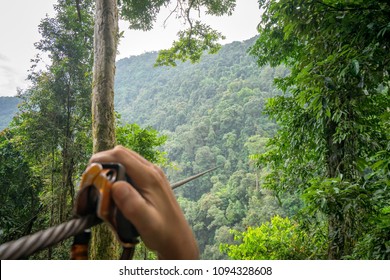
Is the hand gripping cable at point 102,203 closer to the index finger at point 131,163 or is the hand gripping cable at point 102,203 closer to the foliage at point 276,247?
the index finger at point 131,163

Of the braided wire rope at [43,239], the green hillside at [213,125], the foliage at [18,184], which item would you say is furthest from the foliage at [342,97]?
the green hillside at [213,125]

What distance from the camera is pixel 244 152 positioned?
1268 inches

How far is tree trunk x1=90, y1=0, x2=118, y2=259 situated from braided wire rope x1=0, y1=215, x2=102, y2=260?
8.45 ft

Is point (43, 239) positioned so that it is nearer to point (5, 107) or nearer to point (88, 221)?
point (88, 221)

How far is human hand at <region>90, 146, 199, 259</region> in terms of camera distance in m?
0.50

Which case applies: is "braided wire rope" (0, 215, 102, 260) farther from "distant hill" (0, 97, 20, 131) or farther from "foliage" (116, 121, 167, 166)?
"distant hill" (0, 97, 20, 131)

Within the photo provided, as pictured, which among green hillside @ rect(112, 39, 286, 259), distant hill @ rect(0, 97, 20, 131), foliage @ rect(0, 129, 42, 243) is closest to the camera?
foliage @ rect(0, 129, 42, 243)

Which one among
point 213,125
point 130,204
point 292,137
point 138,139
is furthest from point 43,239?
point 213,125

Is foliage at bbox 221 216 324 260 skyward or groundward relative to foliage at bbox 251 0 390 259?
groundward

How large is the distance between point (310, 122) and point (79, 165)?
18.8 feet

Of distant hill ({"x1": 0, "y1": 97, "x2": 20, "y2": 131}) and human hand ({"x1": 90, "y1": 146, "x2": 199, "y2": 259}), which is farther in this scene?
distant hill ({"x1": 0, "y1": 97, "x2": 20, "y2": 131})

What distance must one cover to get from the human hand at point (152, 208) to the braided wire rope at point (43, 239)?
11cm

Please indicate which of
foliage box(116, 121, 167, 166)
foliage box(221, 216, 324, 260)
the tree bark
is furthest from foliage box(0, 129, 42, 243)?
foliage box(221, 216, 324, 260)

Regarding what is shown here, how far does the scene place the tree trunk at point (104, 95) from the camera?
295 centimetres
